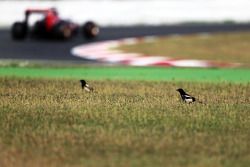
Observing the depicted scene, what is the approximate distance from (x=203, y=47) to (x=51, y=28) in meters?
4.67

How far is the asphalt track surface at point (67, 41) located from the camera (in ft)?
61.2

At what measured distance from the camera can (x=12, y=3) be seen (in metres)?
30.8

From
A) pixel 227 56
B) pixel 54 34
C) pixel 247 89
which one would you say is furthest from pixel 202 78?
pixel 54 34

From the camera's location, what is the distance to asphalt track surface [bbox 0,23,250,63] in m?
18.7

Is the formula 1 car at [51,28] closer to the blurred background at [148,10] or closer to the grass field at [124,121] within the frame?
the blurred background at [148,10]

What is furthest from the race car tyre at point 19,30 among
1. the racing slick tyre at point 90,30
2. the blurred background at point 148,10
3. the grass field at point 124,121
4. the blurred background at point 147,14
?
the grass field at point 124,121

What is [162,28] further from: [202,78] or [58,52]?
[202,78]

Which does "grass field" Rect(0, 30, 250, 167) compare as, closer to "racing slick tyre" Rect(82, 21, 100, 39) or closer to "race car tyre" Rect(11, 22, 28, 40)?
"race car tyre" Rect(11, 22, 28, 40)

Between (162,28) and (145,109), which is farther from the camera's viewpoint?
(162,28)

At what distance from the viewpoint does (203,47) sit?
832 inches

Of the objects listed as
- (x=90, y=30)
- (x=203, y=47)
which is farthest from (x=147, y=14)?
(x=203, y=47)

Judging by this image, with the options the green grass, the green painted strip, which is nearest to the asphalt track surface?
the green grass

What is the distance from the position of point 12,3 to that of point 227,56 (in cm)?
1445

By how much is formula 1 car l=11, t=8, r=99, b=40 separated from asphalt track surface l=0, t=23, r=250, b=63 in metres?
0.21
